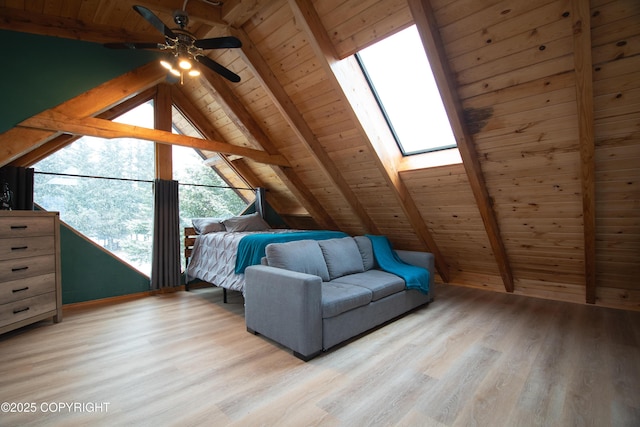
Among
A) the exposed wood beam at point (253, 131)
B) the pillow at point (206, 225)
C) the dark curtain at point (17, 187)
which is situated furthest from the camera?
the pillow at point (206, 225)

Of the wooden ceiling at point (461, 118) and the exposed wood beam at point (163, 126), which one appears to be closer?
the wooden ceiling at point (461, 118)

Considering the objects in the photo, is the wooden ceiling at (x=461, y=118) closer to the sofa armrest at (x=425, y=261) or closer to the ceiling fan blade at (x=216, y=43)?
the sofa armrest at (x=425, y=261)

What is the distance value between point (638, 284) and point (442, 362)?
259 centimetres

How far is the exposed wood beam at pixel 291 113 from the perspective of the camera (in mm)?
3125

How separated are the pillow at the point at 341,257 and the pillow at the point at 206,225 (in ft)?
6.23

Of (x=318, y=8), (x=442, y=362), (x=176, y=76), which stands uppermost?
(x=318, y=8)

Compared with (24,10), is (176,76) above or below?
below

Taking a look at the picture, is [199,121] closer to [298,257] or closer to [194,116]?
[194,116]

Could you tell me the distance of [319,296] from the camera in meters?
2.28

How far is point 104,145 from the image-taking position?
3785 millimetres

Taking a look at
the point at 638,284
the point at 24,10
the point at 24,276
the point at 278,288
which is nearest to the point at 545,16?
the point at 278,288

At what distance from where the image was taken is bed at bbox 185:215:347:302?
333 cm

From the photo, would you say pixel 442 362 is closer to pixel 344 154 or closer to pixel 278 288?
pixel 278 288

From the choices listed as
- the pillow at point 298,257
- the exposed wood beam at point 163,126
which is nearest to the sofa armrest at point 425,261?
the pillow at point 298,257
